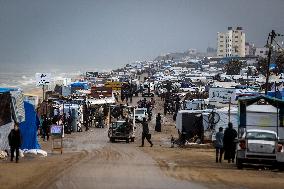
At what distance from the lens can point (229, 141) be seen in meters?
24.6

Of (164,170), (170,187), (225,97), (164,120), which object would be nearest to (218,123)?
(225,97)

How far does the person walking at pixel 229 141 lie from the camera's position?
80.2 ft

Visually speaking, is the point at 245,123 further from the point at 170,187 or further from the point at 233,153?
the point at 170,187

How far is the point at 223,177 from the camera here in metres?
19.1

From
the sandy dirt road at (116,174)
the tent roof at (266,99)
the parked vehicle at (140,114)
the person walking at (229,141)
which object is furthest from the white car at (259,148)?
the parked vehicle at (140,114)

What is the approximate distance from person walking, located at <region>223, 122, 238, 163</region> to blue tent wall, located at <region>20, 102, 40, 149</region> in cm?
792

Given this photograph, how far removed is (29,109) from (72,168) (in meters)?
7.22

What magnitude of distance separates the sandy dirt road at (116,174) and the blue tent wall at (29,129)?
2.40 m

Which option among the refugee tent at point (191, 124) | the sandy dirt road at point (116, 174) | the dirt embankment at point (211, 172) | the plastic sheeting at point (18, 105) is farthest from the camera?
the refugee tent at point (191, 124)

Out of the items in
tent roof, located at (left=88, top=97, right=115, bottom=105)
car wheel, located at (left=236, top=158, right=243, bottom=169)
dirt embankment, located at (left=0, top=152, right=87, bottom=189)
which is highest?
tent roof, located at (left=88, top=97, right=115, bottom=105)

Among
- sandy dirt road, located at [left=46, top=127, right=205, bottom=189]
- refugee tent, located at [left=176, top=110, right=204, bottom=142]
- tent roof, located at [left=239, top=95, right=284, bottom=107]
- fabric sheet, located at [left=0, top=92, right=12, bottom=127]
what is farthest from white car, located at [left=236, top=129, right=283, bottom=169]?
refugee tent, located at [left=176, top=110, right=204, bottom=142]

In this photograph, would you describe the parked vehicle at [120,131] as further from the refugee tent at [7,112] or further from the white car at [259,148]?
the white car at [259,148]

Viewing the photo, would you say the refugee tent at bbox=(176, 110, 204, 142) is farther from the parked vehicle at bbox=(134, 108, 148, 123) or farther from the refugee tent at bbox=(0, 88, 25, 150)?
the parked vehicle at bbox=(134, 108, 148, 123)

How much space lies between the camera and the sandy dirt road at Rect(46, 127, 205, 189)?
54.6 feet
